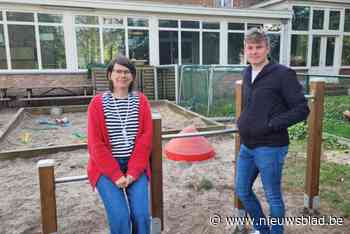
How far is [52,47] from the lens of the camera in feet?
36.2

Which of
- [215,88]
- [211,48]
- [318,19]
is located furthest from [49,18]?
[318,19]

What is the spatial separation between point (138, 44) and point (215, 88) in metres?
5.31

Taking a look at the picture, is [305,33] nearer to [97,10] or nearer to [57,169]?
[97,10]

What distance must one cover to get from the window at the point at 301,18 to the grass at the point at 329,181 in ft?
36.8

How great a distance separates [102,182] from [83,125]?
5609 mm

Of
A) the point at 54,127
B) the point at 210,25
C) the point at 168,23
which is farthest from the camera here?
the point at 210,25

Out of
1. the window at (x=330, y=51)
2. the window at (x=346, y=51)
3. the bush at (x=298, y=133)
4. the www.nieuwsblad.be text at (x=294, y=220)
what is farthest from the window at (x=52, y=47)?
the window at (x=346, y=51)

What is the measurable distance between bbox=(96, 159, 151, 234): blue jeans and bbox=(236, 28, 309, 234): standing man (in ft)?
2.48

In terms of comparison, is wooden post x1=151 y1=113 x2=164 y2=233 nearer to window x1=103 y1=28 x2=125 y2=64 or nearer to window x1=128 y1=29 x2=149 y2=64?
window x1=103 y1=28 x2=125 y2=64

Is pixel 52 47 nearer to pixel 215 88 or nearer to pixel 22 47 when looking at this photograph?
pixel 22 47

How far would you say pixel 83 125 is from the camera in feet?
24.0

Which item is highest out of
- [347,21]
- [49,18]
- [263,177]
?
[347,21]

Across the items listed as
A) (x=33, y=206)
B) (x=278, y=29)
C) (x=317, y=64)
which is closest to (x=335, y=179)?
(x=33, y=206)

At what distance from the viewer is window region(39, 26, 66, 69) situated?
10883mm
